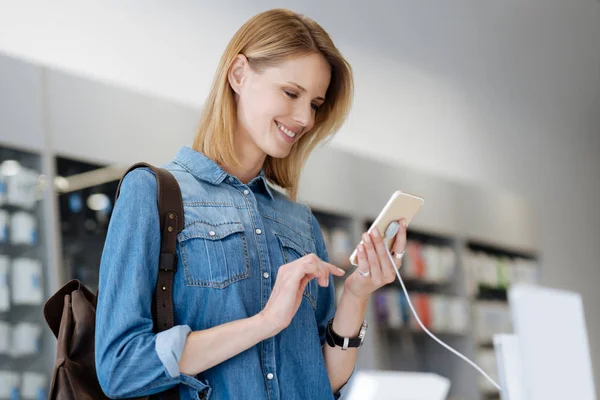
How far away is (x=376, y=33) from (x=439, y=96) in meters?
1.07

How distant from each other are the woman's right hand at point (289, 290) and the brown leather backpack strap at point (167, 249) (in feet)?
0.59

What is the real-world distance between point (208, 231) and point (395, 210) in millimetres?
372

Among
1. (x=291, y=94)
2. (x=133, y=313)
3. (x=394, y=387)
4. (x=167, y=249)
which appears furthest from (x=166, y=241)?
(x=394, y=387)

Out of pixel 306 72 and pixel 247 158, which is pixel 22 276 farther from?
pixel 306 72

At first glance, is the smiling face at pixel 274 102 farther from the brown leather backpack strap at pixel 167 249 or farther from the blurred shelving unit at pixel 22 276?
the blurred shelving unit at pixel 22 276

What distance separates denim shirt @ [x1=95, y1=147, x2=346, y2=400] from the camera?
1.35 meters

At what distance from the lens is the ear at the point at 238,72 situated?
1.70 metres

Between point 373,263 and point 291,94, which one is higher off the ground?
point 291,94

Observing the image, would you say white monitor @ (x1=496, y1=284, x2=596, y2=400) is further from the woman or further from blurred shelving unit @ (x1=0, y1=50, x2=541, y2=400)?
blurred shelving unit @ (x1=0, y1=50, x2=541, y2=400)

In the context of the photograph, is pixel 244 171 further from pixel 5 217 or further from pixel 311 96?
pixel 5 217

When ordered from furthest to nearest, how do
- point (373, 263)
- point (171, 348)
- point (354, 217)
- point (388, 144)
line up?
point (388, 144)
point (354, 217)
point (373, 263)
point (171, 348)

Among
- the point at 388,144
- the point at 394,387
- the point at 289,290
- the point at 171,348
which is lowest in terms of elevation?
the point at 394,387

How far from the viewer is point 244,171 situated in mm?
1703

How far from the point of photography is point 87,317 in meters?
1.46
